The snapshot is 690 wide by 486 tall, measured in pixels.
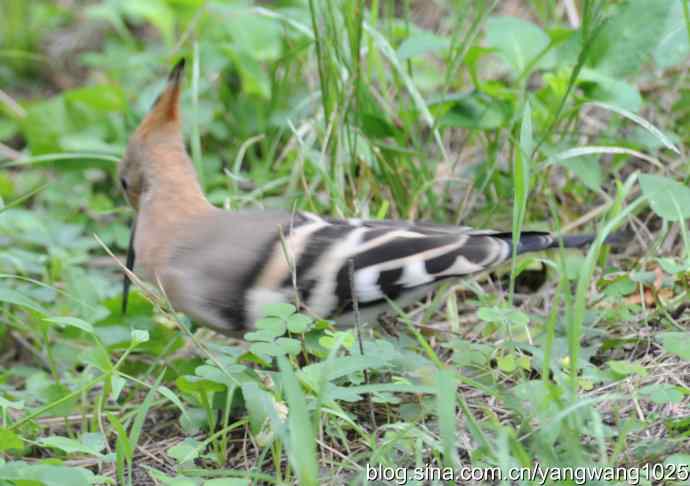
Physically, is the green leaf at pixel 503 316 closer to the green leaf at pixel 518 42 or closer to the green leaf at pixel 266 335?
the green leaf at pixel 266 335

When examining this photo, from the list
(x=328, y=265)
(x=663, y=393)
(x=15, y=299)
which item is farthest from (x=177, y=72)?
(x=663, y=393)

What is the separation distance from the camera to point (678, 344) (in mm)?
2045

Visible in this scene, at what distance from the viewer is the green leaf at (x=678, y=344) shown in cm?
Result: 202

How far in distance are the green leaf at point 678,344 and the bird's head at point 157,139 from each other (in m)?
1.42

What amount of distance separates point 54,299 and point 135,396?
1.73ft

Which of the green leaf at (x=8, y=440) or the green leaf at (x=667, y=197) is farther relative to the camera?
the green leaf at (x=667, y=197)

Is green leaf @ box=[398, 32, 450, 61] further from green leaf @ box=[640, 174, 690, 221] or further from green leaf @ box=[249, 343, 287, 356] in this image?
green leaf @ box=[249, 343, 287, 356]

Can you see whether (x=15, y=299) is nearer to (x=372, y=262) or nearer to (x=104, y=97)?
(x=372, y=262)

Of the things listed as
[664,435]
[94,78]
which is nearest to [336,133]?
[664,435]

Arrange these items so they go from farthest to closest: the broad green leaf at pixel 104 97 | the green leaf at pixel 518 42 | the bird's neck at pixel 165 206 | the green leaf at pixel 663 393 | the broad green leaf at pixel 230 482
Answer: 1. the broad green leaf at pixel 104 97
2. the green leaf at pixel 518 42
3. the bird's neck at pixel 165 206
4. the green leaf at pixel 663 393
5. the broad green leaf at pixel 230 482

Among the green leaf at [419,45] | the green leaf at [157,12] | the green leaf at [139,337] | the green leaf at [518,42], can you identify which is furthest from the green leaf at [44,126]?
the green leaf at [139,337]

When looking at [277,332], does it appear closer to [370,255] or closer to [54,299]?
[370,255]

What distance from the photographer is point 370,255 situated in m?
2.33

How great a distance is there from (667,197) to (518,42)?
846mm
